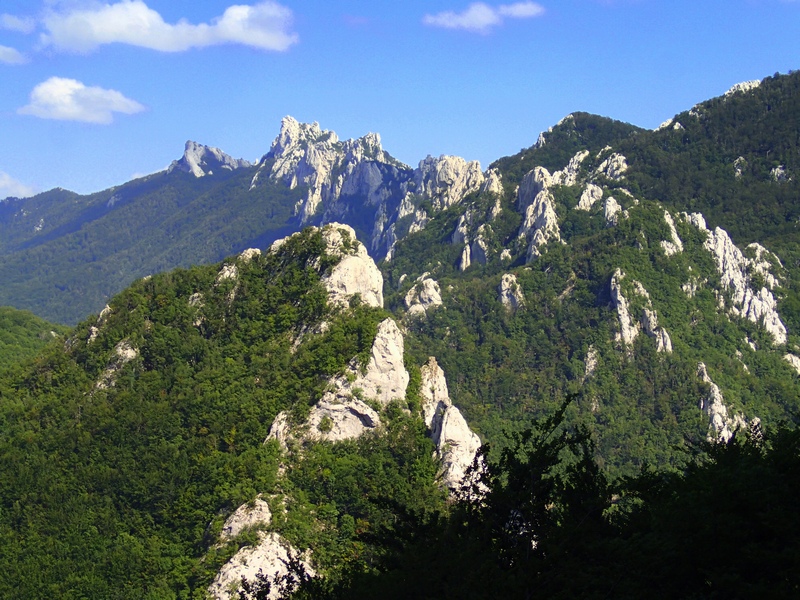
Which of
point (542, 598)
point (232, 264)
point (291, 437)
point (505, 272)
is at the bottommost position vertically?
point (542, 598)

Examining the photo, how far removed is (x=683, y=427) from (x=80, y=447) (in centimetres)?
8160

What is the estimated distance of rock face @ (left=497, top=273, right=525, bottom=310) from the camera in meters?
158

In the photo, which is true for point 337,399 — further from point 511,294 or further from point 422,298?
point 422,298

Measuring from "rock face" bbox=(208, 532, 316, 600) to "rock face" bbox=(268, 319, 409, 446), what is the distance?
12071 millimetres

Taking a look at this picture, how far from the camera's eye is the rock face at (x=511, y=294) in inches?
6220

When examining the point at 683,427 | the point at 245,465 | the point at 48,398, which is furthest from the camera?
the point at 683,427

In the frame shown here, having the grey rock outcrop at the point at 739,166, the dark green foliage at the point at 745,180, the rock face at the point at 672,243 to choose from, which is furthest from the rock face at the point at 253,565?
the grey rock outcrop at the point at 739,166

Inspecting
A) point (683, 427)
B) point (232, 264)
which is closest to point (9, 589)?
point (232, 264)

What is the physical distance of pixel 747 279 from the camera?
152 m

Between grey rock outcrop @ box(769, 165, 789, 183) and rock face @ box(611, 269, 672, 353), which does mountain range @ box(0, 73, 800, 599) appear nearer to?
rock face @ box(611, 269, 672, 353)

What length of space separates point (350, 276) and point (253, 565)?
110 feet

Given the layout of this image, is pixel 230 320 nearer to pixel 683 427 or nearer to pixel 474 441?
pixel 474 441

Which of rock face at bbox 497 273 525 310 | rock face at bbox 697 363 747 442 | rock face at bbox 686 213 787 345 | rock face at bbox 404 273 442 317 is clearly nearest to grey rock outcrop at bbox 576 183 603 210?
rock face at bbox 686 213 787 345

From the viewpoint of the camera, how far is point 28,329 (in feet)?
438
